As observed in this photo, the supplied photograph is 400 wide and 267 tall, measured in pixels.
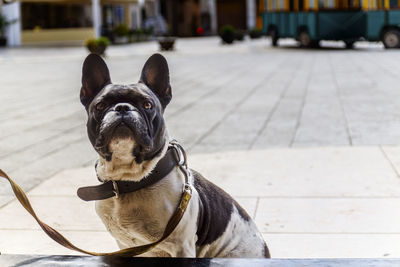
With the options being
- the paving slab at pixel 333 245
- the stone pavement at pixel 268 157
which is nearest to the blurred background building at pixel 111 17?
the stone pavement at pixel 268 157

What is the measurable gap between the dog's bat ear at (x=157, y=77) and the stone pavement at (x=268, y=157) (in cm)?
198

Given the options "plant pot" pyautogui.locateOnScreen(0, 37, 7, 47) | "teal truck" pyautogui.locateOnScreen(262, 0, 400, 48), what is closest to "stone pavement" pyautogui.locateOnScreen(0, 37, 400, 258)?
"teal truck" pyautogui.locateOnScreen(262, 0, 400, 48)

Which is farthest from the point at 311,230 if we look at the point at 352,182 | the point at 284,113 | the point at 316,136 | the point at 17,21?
the point at 17,21

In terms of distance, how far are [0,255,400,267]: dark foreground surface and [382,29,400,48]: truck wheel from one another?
2748 centimetres

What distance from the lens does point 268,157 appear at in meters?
7.18

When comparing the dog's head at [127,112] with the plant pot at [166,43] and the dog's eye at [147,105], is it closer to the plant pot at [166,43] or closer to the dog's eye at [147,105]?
the dog's eye at [147,105]

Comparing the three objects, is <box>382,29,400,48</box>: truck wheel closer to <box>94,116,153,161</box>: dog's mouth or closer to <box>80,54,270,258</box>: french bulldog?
<box>80,54,270,258</box>: french bulldog

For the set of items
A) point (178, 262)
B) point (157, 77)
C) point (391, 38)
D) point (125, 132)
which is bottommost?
point (178, 262)

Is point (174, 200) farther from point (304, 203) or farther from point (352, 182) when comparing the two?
point (352, 182)

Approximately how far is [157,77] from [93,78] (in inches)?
10.1

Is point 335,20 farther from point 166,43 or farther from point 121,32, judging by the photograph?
point 121,32

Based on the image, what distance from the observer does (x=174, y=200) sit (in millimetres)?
2619

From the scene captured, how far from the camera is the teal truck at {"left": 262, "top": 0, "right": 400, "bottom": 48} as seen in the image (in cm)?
2870

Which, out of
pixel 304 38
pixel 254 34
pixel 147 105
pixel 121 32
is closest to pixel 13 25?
pixel 121 32
